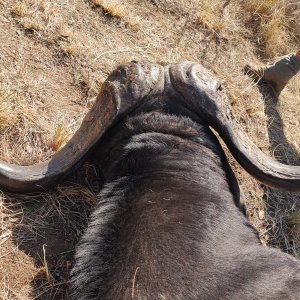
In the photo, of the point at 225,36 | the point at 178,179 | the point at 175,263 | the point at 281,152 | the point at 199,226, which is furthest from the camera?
the point at 225,36

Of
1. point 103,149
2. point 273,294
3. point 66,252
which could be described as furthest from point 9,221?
point 273,294

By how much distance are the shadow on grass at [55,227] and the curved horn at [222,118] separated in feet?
3.22

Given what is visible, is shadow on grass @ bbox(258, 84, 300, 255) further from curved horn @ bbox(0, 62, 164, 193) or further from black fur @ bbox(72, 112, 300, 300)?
curved horn @ bbox(0, 62, 164, 193)

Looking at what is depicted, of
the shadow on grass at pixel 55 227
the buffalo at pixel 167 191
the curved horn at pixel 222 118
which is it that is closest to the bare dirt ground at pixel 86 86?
the shadow on grass at pixel 55 227

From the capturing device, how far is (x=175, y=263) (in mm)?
3098

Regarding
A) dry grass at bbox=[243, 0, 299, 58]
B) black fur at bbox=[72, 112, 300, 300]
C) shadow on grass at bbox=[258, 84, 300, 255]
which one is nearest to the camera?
black fur at bbox=[72, 112, 300, 300]

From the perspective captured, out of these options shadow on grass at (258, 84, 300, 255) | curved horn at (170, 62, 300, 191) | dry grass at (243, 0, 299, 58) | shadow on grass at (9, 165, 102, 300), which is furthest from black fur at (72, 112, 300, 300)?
dry grass at (243, 0, 299, 58)

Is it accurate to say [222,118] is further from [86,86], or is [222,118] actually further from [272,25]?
[272,25]

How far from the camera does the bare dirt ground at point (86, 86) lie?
401 cm

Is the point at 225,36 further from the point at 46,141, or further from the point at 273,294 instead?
the point at 273,294

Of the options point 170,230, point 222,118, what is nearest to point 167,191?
point 170,230

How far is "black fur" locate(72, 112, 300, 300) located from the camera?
10.0 feet

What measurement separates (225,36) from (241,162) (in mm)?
2997

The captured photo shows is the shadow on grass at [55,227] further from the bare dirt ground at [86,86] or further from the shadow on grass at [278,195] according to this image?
the shadow on grass at [278,195]
